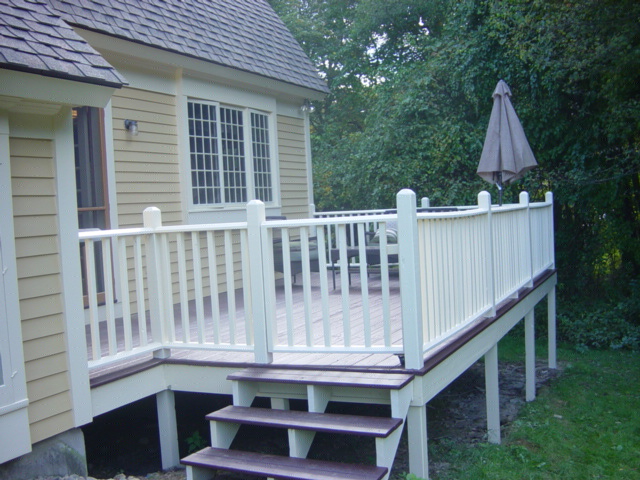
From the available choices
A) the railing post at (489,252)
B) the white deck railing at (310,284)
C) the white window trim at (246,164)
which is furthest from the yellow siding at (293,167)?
the railing post at (489,252)

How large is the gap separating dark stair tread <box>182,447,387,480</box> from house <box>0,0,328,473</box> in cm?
91

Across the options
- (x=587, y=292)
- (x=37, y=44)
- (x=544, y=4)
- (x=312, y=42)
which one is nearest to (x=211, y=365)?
(x=37, y=44)

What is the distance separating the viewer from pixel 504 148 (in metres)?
8.04

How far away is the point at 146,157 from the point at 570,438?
509 cm

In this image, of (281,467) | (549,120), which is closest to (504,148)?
(549,120)

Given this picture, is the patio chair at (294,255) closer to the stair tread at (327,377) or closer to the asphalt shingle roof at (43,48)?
the stair tread at (327,377)

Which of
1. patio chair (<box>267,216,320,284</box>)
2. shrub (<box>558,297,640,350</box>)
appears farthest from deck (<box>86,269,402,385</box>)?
shrub (<box>558,297,640,350</box>)

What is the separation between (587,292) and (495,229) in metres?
6.21

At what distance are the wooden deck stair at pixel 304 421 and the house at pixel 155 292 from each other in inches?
0.5

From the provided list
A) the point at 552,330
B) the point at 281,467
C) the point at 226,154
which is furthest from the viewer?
the point at 552,330

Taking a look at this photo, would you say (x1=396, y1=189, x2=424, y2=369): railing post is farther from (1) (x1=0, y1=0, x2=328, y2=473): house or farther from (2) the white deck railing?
(1) (x1=0, y1=0, x2=328, y2=473): house

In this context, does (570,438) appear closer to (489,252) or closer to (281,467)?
(489,252)

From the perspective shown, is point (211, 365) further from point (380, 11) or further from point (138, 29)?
point (380, 11)

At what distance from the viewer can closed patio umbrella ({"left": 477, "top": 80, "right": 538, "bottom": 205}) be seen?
316 inches
